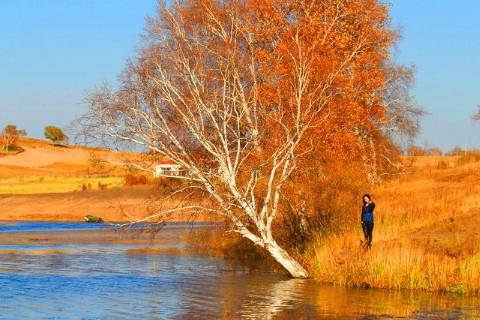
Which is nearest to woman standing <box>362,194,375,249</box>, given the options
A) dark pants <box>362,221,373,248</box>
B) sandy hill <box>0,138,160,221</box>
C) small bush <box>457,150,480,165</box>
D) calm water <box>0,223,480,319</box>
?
dark pants <box>362,221,373,248</box>

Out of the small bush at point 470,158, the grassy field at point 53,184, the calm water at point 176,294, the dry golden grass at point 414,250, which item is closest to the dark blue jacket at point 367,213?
the dry golden grass at point 414,250

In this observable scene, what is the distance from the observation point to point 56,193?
6862 cm

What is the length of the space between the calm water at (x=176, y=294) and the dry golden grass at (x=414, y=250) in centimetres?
51

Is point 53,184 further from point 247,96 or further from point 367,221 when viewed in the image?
point 367,221

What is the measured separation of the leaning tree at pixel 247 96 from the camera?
85.9ft

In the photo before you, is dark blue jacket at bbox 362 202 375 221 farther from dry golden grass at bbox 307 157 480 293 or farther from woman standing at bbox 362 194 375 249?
dry golden grass at bbox 307 157 480 293

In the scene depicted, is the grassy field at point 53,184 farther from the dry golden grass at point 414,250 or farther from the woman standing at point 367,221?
the woman standing at point 367,221

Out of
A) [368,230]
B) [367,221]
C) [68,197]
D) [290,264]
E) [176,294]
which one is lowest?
[176,294]

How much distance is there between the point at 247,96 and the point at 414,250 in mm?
8185

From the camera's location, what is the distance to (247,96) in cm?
2994

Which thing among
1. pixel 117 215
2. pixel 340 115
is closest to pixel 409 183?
pixel 340 115

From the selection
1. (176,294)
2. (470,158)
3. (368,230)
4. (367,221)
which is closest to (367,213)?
(367,221)

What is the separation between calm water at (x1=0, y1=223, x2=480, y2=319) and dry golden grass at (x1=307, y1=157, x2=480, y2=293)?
1.69 ft

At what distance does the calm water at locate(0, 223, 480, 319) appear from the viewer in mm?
21359
